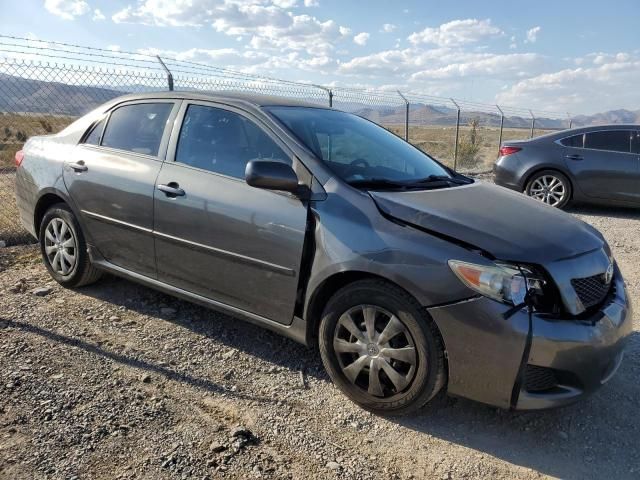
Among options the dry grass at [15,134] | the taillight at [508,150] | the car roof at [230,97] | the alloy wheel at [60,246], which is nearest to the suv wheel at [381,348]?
the car roof at [230,97]

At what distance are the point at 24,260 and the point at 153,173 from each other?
2.58 m

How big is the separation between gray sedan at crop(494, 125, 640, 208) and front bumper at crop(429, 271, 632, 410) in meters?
6.21

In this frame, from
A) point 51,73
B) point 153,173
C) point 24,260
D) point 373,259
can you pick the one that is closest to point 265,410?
point 373,259

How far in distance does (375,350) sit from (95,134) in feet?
9.53

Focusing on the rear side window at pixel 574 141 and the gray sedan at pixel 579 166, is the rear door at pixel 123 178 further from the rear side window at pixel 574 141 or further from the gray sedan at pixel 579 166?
the rear side window at pixel 574 141

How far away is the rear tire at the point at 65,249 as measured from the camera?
4.26m

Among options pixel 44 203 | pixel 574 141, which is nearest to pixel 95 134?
pixel 44 203

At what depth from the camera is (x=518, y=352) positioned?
→ 2.50 metres

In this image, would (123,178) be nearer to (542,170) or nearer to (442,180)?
(442,180)

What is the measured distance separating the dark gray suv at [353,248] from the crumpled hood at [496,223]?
0.04ft

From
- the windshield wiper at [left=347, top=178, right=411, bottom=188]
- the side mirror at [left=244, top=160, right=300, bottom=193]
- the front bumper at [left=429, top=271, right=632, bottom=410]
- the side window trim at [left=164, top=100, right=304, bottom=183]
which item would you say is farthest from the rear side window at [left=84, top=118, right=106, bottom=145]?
the front bumper at [left=429, top=271, right=632, bottom=410]

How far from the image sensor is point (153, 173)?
3.68 m

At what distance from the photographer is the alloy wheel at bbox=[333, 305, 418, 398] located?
9.00ft

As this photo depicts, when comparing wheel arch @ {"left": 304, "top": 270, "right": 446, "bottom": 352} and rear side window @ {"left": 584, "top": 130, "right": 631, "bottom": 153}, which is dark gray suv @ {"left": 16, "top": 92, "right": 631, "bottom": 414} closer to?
wheel arch @ {"left": 304, "top": 270, "right": 446, "bottom": 352}
